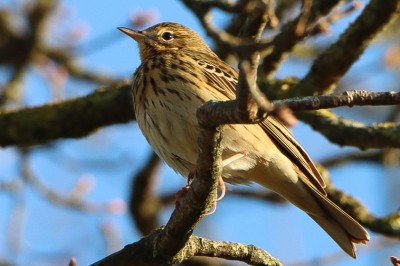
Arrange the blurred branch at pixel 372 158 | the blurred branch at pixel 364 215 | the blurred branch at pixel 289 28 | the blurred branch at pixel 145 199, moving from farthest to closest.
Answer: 1. the blurred branch at pixel 372 158
2. the blurred branch at pixel 145 199
3. the blurred branch at pixel 289 28
4. the blurred branch at pixel 364 215

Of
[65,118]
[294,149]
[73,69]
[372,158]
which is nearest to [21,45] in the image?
[73,69]

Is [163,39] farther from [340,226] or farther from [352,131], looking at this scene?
[340,226]

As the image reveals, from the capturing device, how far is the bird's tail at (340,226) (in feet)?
17.3

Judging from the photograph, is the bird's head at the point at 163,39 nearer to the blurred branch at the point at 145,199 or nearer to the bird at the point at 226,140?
the bird at the point at 226,140

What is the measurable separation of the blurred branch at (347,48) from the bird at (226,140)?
2.84 ft

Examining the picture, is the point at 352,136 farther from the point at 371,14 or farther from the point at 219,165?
the point at 219,165

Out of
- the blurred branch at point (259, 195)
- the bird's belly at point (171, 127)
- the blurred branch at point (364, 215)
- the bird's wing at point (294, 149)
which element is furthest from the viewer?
the blurred branch at point (259, 195)

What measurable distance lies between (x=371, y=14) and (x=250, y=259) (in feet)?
8.97

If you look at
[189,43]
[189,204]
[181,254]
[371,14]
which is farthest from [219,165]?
[189,43]

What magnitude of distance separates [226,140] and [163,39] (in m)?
2.06

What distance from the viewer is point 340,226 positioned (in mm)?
5434

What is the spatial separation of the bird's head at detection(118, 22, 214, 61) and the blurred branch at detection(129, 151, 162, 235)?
1617mm

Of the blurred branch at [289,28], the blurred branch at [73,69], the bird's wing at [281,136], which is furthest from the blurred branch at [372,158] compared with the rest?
the blurred branch at [73,69]

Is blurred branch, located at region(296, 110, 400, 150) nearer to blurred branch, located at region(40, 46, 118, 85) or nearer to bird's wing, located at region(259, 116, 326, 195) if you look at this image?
bird's wing, located at region(259, 116, 326, 195)
